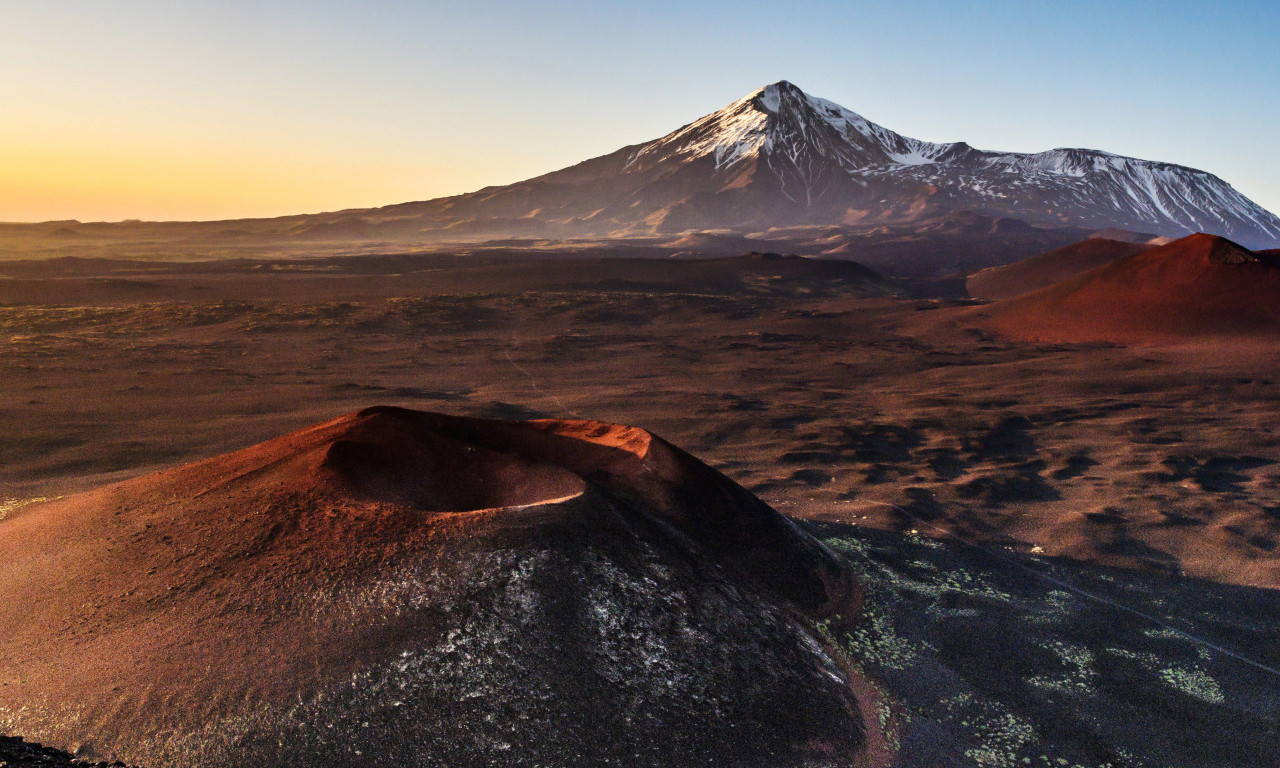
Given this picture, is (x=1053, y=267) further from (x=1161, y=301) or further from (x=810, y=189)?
(x=810, y=189)

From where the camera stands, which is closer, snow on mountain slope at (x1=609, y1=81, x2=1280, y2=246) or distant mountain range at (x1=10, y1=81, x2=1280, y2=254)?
distant mountain range at (x1=10, y1=81, x2=1280, y2=254)

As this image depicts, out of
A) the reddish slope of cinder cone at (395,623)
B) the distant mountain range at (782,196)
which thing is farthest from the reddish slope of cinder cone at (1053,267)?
the distant mountain range at (782,196)

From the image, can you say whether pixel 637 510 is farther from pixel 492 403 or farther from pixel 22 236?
pixel 22 236

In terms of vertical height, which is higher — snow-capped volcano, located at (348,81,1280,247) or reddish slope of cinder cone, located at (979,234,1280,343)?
snow-capped volcano, located at (348,81,1280,247)

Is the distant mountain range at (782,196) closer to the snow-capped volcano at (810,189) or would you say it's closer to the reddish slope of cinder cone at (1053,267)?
the snow-capped volcano at (810,189)

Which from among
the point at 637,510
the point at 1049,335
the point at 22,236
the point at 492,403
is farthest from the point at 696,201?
the point at 637,510

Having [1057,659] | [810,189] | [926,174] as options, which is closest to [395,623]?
[1057,659]

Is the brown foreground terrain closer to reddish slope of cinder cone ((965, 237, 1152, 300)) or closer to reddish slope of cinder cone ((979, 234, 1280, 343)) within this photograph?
reddish slope of cinder cone ((979, 234, 1280, 343))

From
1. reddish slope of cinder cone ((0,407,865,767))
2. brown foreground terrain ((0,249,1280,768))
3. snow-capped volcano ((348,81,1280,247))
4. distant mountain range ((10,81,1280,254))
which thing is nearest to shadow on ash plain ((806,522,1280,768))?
brown foreground terrain ((0,249,1280,768))
